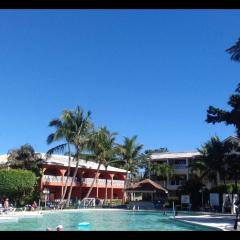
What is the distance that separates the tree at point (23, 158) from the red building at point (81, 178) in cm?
220

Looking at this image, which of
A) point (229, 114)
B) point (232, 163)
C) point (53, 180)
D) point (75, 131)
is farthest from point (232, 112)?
point (53, 180)

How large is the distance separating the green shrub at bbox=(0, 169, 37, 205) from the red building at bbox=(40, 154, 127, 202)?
4.69m

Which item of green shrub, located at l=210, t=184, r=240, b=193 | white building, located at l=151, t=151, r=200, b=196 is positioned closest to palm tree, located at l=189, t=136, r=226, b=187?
green shrub, located at l=210, t=184, r=240, b=193

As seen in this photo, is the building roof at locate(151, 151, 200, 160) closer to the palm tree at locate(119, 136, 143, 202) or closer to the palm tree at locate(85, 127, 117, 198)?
the palm tree at locate(119, 136, 143, 202)

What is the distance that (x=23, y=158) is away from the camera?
4100 centimetres

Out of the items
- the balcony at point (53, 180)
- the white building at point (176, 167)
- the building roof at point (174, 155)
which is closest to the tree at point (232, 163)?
the white building at point (176, 167)

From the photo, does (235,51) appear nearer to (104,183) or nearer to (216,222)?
(216,222)

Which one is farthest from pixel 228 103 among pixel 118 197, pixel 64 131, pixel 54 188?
pixel 118 197

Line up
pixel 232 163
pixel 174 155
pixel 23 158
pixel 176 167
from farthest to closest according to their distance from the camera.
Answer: pixel 174 155 → pixel 176 167 → pixel 23 158 → pixel 232 163

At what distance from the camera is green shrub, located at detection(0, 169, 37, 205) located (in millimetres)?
37062

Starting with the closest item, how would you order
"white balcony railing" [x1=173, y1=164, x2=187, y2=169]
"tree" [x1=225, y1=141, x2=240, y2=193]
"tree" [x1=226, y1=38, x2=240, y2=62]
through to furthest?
"tree" [x1=226, y1=38, x2=240, y2=62]
"tree" [x1=225, y1=141, x2=240, y2=193]
"white balcony railing" [x1=173, y1=164, x2=187, y2=169]

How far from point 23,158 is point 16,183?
13.7 ft

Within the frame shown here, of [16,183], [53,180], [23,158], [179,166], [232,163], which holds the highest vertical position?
[179,166]
